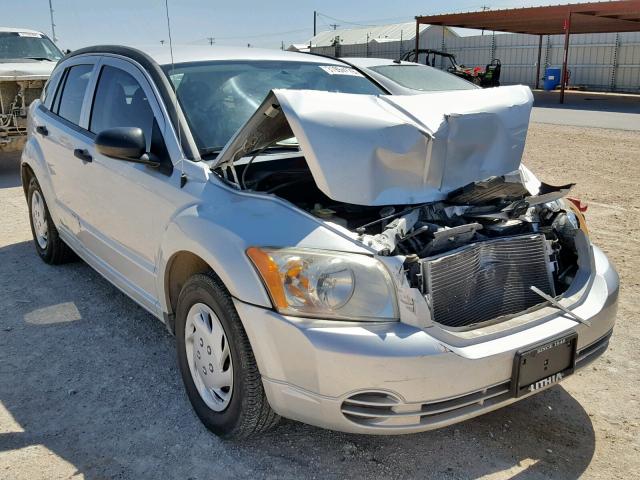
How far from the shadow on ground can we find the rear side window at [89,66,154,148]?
53.4 inches

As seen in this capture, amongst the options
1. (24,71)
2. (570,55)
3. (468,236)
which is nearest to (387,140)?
(468,236)

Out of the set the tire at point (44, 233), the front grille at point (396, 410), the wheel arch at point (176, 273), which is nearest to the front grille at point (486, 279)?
the front grille at point (396, 410)

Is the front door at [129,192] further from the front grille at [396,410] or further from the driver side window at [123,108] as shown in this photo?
the front grille at [396,410]

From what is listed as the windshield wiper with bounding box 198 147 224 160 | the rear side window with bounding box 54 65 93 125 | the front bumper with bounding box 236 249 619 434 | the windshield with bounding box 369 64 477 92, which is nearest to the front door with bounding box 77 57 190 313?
the windshield wiper with bounding box 198 147 224 160

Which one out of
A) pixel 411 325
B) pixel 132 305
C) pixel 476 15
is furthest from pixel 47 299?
pixel 476 15

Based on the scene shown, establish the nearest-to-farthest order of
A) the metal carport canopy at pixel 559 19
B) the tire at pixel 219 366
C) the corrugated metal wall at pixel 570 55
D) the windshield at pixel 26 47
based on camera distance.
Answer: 1. the tire at pixel 219 366
2. the windshield at pixel 26 47
3. the metal carport canopy at pixel 559 19
4. the corrugated metal wall at pixel 570 55

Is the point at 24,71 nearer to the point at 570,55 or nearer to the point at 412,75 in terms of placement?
the point at 412,75

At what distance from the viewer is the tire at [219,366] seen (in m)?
2.64

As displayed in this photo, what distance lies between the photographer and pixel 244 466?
2764 mm

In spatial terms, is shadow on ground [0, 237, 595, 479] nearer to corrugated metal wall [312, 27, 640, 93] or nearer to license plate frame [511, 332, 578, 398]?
license plate frame [511, 332, 578, 398]

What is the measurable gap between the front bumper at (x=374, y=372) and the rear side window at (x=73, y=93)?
8.79 ft

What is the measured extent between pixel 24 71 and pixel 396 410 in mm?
Result: 9416

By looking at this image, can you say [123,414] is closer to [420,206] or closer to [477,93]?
[420,206]

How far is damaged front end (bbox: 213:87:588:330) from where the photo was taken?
267cm
